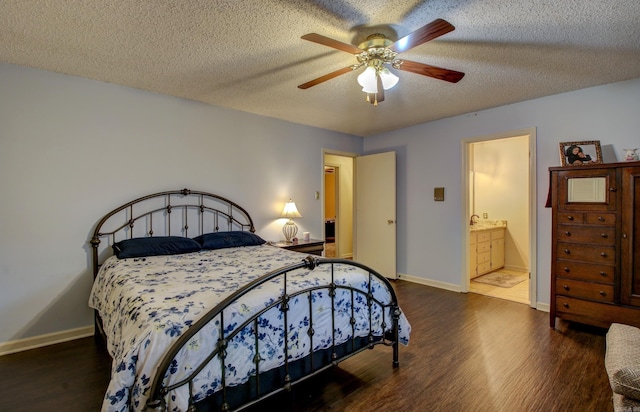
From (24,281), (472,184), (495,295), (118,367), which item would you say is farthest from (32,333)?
(472,184)

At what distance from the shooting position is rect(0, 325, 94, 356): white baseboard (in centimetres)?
269

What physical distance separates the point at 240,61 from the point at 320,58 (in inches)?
26.4

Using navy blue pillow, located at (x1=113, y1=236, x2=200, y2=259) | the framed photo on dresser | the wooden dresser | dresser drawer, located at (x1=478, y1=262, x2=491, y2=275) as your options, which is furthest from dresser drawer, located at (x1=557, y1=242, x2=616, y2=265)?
navy blue pillow, located at (x1=113, y1=236, x2=200, y2=259)

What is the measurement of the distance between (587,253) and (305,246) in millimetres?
2962

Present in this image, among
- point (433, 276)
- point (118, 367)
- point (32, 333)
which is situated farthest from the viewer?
point (433, 276)

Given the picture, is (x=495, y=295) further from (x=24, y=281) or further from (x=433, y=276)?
(x=24, y=281)

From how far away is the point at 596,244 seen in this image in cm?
290

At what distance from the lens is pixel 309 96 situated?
3523 mm

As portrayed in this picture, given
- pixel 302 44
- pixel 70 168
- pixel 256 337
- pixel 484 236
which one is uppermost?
pixel 302 44

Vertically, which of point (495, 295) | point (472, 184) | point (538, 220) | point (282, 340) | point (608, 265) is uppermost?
point (472, 184)

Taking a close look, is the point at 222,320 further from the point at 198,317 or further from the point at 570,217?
the point at 570,217

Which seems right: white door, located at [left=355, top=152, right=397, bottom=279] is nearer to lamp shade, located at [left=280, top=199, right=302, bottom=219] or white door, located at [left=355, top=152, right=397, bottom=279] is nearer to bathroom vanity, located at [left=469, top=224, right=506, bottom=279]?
bathroom vanity, located at [left=469, top=224, right=506, bottom=279]

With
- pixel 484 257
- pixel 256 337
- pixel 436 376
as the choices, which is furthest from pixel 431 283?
pixel 256 337

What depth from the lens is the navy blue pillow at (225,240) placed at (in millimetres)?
3391
